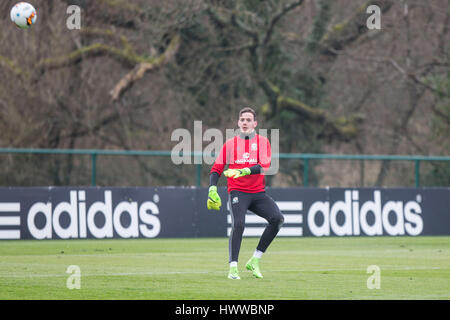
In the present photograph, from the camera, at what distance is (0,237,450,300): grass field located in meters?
10.0

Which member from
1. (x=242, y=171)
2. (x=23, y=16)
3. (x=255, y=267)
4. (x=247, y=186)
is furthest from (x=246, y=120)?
(x=23, y=16)

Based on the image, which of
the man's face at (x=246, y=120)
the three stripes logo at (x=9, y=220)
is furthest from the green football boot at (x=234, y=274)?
the three stripes logo at (x=9, y=220)

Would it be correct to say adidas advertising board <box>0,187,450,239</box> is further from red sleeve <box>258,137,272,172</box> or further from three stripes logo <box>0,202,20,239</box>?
red sleeve <box>258,137,272,172</box>

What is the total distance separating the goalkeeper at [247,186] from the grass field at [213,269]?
593 millimetres

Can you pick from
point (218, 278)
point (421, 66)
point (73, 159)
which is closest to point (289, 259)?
point (218, 278)

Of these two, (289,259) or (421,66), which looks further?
(421,66)

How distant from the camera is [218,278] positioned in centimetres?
1188

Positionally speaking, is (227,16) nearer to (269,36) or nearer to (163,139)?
(269,36)

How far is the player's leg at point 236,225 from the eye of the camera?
11766mm

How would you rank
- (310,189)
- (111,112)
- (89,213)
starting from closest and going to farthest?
(89,213), (310,189), (111,112)

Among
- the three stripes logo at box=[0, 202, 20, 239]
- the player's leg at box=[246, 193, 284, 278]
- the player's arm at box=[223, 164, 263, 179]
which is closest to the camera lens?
the player's arm at box=[223, 164, 263, 179]

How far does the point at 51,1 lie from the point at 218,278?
21265 millimetres

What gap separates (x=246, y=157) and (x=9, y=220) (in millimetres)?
10136

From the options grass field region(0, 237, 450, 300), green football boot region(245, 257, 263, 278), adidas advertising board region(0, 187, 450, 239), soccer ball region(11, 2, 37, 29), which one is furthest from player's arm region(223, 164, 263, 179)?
adidas advertising board region(0, 187, 450, 239)
